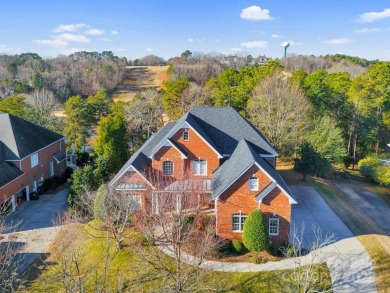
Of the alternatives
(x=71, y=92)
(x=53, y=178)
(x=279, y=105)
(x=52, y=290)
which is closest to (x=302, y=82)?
(x=279, y=105)

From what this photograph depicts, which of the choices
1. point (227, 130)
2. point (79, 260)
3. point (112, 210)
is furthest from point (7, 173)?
point (227, 130)

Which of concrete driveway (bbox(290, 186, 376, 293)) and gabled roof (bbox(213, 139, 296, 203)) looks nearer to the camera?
concrete driveway (bbox(290, 186, 376, 293))

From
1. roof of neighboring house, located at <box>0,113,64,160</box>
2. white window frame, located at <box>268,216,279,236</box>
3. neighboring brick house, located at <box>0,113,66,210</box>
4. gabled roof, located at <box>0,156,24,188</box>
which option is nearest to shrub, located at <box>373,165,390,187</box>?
white window frame, located at <box>268,216,279,236</box>

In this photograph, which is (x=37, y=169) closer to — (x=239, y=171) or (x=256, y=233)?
(x=239, y=171)

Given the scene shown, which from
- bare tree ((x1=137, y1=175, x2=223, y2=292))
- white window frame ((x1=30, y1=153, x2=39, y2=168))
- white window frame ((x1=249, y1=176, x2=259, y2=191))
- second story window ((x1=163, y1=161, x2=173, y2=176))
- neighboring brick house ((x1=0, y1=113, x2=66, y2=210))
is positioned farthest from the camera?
white window frame ((x1=30, y1=153, x2=39, y2=168))

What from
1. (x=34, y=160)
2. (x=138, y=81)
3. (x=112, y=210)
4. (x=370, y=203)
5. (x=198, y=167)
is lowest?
(x=370, y=203)

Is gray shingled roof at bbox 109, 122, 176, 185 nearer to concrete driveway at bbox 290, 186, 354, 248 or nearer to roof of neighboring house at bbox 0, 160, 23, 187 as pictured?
roof of neighboring house at bbox 0, 160, 23, 187
